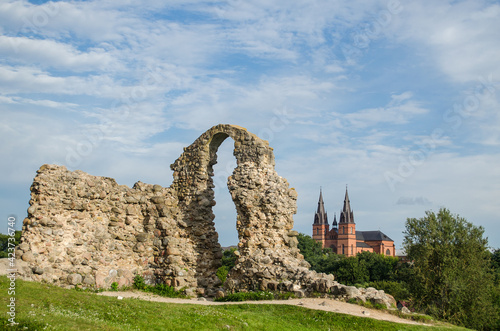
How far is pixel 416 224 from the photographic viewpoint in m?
19.4

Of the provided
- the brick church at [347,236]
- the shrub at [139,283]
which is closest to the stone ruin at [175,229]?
the shrub at [139,283]

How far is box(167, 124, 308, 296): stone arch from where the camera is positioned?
1579cm

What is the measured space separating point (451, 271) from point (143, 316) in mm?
12658

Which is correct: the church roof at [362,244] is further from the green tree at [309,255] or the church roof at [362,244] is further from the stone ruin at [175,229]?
the stone ruin at [175,229]

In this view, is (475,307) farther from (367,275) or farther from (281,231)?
(367,275)

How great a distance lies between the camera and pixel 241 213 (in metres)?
16.7

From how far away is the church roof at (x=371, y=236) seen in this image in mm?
189725

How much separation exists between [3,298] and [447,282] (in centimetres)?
1481

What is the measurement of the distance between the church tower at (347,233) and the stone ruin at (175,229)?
15961 centimetres

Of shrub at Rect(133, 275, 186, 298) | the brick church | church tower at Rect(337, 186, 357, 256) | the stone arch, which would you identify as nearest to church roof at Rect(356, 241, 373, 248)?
the brick church

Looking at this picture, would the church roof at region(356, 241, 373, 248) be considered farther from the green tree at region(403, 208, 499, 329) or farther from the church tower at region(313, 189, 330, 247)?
the green tree at region(403, 208, 499, 329)

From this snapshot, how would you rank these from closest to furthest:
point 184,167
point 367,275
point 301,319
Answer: point 301,319, point 184,167, point 367,275

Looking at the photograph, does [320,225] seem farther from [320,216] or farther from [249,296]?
[249,296]

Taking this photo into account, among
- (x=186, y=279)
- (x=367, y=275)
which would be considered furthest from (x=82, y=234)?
(x=367, y=275)
